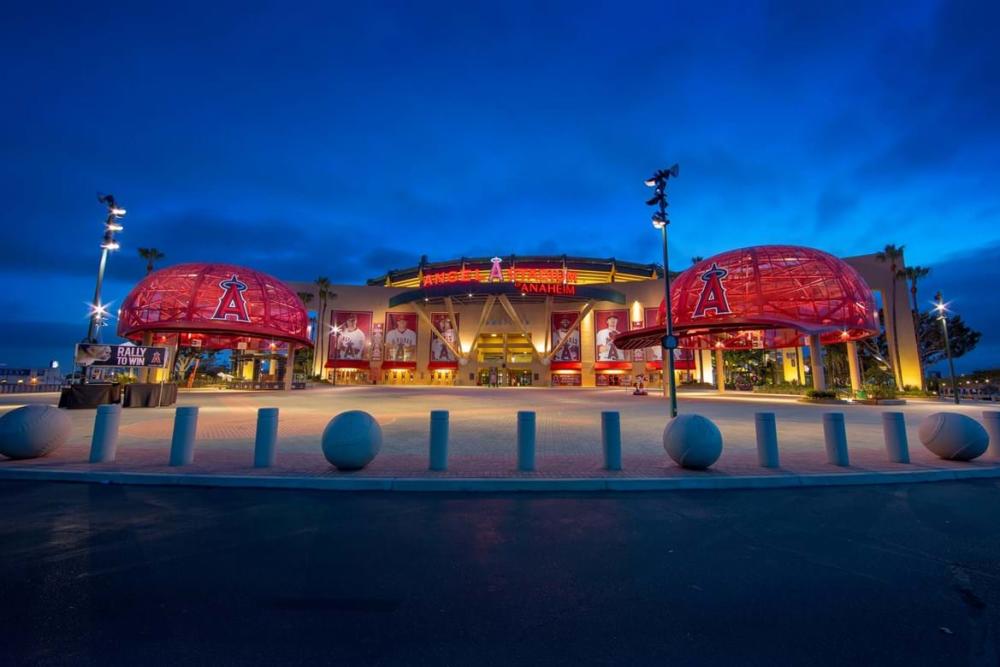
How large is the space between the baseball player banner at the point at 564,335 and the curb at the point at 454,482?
5820 cm

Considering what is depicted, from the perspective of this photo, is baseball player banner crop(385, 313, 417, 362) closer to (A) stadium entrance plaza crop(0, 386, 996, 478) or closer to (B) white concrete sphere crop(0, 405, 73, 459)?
(A) stadium entrance plaza crop(0, 386, 996, 478)

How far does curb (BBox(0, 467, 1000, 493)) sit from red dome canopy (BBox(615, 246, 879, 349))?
21.1 m

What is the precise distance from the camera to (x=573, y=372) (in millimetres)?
66562

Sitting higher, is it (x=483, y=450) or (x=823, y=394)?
(x=823, y=394)

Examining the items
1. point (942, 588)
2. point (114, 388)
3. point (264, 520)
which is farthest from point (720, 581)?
point (114, 388)

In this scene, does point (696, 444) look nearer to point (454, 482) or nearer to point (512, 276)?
point (454, 482)

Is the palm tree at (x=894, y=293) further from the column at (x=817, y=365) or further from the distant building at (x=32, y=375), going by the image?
the distant building at (x=32, y=375)

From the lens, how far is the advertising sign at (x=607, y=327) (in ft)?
217

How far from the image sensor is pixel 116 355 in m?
21.0

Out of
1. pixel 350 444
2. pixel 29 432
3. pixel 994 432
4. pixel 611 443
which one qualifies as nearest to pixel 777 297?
pixel 994 432

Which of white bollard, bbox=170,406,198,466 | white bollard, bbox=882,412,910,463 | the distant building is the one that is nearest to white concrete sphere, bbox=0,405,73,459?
white bollard, bbox=170,406,198,466

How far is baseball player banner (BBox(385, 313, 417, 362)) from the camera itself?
70.3 metres

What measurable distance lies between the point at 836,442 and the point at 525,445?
5865 mm

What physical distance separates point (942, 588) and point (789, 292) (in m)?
31.1
